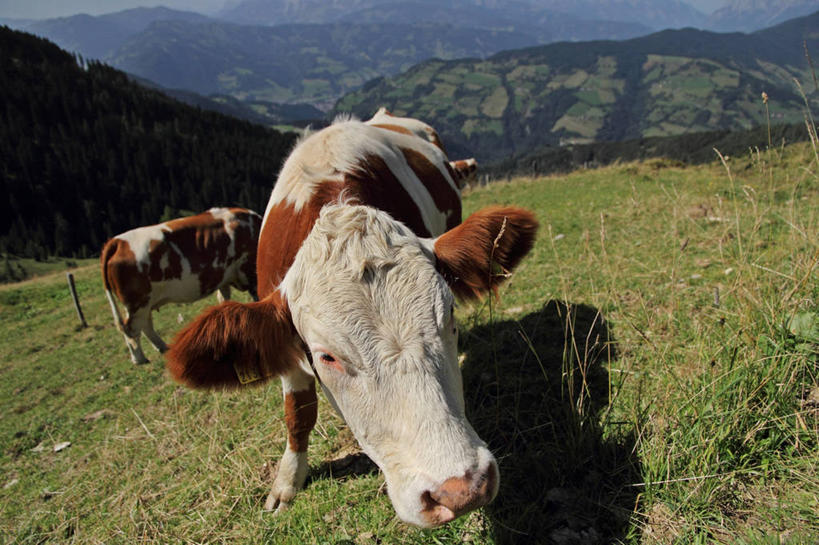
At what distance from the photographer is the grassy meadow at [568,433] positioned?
6.72 ft

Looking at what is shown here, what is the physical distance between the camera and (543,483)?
2436mm

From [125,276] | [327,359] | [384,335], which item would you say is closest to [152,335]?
[125,276]

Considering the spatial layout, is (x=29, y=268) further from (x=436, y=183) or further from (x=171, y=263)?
(x=436, y=183)

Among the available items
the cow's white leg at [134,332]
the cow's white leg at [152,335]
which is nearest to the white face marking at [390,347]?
the cow's white leg at [134,332]

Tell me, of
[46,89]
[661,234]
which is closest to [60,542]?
[661,234]

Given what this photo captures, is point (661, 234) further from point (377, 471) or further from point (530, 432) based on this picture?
point (377, 471)

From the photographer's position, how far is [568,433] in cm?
253

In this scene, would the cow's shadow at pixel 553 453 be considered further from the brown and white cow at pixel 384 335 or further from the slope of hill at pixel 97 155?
the slope of hill at pixel 97 155

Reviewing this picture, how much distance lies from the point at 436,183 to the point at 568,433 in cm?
303

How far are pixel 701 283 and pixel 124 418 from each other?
23.2 feet

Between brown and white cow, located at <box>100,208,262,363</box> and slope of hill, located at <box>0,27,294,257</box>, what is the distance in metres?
46.5

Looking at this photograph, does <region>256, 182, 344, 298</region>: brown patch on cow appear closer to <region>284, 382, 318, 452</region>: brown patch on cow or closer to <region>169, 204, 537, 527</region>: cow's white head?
<region>169, 204, 537, 527</region>: cow's white head

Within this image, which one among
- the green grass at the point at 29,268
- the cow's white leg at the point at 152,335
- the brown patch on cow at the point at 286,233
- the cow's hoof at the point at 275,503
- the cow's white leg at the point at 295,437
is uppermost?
the brown patch on cow at the point at 286,233

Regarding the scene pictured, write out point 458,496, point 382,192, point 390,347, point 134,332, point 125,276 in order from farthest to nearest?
point 134,332 < point 125,276 < point 382,192 < point 390,347 < point 458,496
